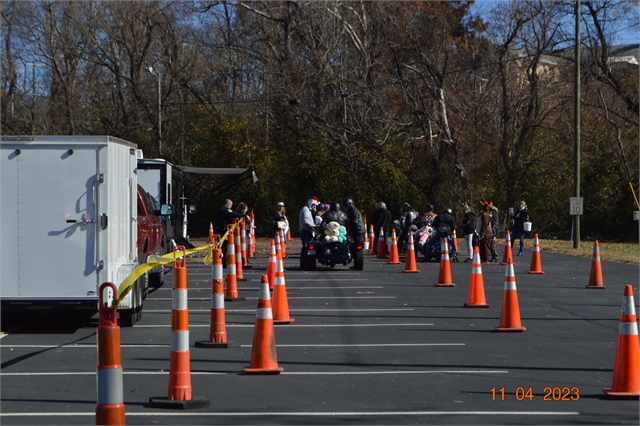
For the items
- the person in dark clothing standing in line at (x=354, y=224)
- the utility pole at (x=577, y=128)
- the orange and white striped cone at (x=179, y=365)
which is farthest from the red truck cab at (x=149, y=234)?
the utility pole at (x=577, y=128)

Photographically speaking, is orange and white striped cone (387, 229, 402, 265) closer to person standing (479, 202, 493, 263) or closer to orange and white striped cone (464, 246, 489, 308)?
person standing (479, 202, 493, 263)

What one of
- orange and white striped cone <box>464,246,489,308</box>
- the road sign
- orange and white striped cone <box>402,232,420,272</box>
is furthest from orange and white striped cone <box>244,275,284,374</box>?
the road sign

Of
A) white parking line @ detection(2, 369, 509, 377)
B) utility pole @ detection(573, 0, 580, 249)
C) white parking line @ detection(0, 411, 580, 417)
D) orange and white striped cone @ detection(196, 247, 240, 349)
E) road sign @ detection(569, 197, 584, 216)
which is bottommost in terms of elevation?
white parking line @ detection(0, 411, 580, 417)

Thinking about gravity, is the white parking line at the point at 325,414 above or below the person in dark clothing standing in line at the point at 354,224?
below

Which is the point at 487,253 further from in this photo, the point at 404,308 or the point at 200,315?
the point at 200,315

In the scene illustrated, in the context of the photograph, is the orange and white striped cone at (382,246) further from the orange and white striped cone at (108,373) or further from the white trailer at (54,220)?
the orange and white striped cone at (108,373)

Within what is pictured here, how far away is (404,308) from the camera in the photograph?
14.5m

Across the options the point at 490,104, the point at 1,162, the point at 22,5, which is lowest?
the point at 1,162

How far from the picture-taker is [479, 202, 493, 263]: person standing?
79.9ft

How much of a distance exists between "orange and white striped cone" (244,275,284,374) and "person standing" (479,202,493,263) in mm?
16175

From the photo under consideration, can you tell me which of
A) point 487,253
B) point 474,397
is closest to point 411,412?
point 474,397

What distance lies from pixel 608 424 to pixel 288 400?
2.66 m

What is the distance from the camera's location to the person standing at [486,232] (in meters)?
24.3

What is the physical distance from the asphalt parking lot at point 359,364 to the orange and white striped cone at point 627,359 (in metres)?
0.12
